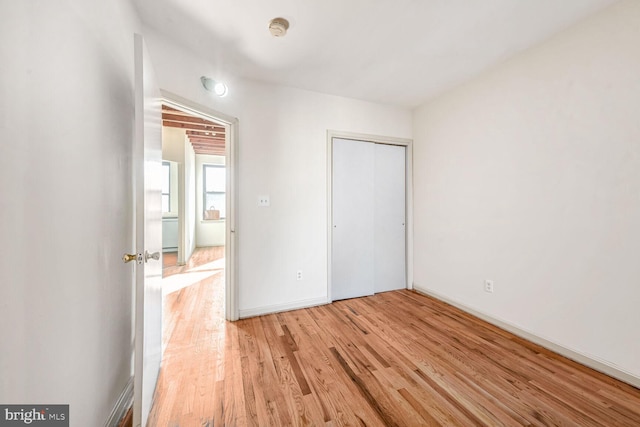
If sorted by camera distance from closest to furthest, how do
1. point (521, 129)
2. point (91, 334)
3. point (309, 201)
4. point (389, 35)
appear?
point (91, 334) < point (389, 35) < point (521, 129) < point (309, 201)

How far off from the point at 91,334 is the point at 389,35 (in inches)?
105

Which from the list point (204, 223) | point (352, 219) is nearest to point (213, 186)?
point (204, 223)

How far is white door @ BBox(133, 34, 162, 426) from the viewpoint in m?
1.21

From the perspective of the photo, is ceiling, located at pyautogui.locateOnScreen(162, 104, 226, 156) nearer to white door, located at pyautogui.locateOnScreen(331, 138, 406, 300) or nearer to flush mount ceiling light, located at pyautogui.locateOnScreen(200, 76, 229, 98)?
flush mount ceiling light, located at pyautogui.locateOnScreen(200, 76, 229, 98)

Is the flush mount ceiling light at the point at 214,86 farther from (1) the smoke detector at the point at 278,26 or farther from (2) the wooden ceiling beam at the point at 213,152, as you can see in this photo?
(2) the wooden ceiling beam at the point at 213,152

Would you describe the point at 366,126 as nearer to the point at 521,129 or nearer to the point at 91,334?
the point at 521,129

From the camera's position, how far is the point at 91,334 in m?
1.09

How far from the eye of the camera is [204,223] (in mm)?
6719

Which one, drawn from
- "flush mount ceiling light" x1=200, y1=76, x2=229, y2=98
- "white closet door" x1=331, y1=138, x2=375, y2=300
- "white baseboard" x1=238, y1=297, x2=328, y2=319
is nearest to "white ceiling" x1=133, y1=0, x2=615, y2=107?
"flush mount ceiling light" x1=200, y1=76, x2=229, y2=98

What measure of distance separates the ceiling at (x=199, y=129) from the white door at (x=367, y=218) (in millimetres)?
1576

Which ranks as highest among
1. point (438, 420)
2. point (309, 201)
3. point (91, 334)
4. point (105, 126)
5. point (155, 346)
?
point (105, 126)

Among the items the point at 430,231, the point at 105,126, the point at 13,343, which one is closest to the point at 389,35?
the point at 105,126

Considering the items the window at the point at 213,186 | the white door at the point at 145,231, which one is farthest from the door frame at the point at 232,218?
the window at the point at 213,186

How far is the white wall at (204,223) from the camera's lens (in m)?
6.62
